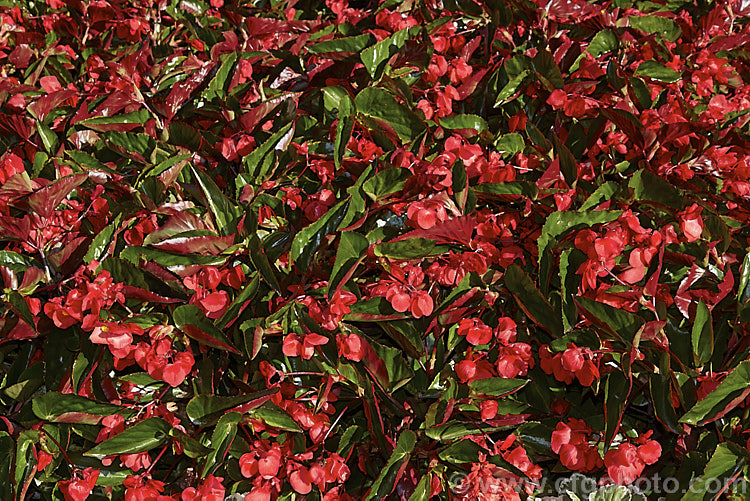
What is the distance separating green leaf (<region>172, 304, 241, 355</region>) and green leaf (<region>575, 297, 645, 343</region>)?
1.91 ft

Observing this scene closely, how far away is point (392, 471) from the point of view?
1.05 metres

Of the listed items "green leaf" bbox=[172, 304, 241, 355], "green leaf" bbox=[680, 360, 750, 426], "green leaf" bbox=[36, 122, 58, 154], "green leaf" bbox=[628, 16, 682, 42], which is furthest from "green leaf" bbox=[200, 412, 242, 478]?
"green leaf" bbox=[628, 16, 682, 42]

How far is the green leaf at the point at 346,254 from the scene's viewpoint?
1.12 m

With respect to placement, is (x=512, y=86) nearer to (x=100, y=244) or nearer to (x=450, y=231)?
(x=450, y=231)

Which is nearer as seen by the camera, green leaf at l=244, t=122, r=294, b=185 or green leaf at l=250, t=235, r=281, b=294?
green leaf at l=250, t=235, r=281, b=294

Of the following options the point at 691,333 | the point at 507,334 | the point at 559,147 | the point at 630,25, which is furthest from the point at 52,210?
the point at 630,25

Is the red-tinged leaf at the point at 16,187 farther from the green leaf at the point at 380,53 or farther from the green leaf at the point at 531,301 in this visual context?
the green leaf at the point at 531,301

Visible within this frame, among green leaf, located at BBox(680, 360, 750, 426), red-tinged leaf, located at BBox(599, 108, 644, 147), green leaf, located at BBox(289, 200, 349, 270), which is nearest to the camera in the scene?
green leaf, located at BBox(680, 360, 750, 426)

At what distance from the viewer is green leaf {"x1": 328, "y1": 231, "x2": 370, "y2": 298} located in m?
1.12

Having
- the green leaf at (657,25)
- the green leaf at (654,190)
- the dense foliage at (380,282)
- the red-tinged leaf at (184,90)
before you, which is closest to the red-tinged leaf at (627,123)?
the dense foliage at (380,282)

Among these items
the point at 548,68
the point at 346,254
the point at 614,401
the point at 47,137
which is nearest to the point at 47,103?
the point at 47,137

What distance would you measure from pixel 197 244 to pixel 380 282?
33 cm

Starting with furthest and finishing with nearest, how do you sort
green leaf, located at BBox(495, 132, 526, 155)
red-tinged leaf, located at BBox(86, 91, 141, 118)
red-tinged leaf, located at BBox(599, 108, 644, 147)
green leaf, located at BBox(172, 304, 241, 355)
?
1. red-tinged leaf, located at BBox(86, 91, 141, 118)
2. green leaf, located at BBox(495, 132, 526, 155)
3. red-tinged leaf, located at BBox(599, 108, 644, 147)
4. green leaf, located at BBox(172, 304, 241, 355)

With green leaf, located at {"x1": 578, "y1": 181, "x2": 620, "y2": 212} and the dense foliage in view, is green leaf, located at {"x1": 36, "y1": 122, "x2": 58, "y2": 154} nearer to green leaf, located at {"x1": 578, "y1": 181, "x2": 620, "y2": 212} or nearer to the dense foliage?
the dense foliage
